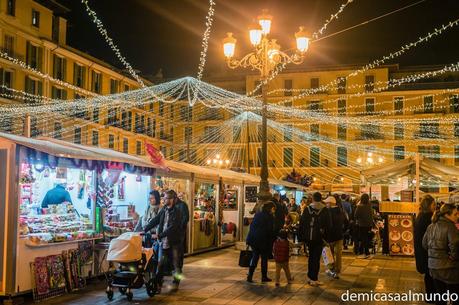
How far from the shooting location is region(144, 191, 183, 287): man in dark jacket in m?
9.43

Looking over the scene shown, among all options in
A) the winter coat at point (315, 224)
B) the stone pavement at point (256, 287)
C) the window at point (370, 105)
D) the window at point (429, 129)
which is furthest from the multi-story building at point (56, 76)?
the window at point (429, 129)

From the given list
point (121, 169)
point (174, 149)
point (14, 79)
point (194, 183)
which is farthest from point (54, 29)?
point (121, 169)

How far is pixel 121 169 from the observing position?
11250 mm

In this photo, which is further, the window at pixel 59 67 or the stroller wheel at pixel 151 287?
the window at pixel 59 67

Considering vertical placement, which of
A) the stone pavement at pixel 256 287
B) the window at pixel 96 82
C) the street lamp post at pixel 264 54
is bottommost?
the stone pavement at pixel 256 287

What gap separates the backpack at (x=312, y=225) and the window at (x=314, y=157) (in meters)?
46.9

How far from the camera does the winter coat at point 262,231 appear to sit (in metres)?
10.3

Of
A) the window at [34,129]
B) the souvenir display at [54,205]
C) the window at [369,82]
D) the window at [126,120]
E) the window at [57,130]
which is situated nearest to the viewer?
the souvenir display at [54,205]

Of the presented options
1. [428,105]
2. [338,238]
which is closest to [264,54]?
[338,238]

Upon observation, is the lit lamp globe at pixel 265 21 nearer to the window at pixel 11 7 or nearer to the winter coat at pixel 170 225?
the winter coat at pixel 170 225

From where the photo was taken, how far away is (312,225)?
10.1 meters

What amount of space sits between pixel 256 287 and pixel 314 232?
1.40 meters

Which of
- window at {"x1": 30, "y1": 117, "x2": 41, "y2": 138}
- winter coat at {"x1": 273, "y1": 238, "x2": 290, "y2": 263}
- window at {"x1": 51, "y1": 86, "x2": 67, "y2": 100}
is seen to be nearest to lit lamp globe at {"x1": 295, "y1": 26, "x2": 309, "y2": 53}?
winter coat at {"x1": 273, "y1": 238, "x2": 290, "y2": 263}

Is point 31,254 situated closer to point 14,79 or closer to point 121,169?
point 121,169
